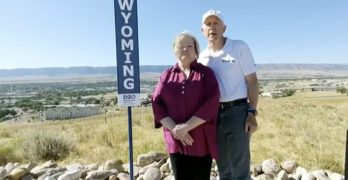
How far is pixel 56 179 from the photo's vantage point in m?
5.68

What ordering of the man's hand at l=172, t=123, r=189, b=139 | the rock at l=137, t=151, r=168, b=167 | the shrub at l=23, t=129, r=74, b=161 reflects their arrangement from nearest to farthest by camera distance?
the man's hand at l=172, t=123, r=189, b=139 < the rock at l=137, t=151, r=168, b=167 < the shrub at l=23, t=129, r=74, b=161

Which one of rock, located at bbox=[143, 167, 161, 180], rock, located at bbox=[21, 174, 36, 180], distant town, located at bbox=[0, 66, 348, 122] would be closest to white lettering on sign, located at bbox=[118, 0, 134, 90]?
distant town, located at bbox=[0, 66, 348, 122]

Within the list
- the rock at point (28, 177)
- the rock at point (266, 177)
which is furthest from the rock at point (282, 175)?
the rock at point (28, 177)

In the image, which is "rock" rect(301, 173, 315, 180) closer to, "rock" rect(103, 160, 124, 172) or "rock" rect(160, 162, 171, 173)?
"rock" rect(160, 162, 171, 173)

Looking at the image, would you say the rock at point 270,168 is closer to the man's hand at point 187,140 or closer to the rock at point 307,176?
the rock at point 307,176

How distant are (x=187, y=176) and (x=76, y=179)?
2.38 m

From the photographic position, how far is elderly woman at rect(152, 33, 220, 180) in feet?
11.8

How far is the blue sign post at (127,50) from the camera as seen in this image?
4.29 m

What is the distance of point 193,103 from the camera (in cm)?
360

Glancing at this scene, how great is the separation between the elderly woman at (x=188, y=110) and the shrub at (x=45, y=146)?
5.31m

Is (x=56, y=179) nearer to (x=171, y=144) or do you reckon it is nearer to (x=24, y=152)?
(x=171, y=144)

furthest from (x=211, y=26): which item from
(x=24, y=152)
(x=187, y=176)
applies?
(x=24, y=152)

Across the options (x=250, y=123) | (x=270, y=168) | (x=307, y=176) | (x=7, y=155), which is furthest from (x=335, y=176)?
(x=7, y=155)

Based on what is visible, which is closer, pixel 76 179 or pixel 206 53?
pixel 206 53
